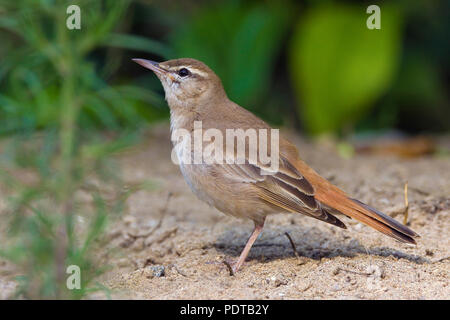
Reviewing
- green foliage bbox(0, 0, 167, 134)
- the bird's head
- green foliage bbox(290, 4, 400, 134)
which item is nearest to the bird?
the bird's head

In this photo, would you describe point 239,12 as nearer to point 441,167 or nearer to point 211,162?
point 441,167

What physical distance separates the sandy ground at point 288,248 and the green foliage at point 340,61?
178cm

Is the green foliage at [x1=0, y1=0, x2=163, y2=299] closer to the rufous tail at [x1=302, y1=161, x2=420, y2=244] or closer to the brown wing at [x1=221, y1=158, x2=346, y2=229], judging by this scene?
the brown wing at [x1=221, y1=158, x2=346, y2=229]

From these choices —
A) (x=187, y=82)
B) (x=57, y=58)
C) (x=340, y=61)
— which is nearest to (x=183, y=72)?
(x=187, y=82)

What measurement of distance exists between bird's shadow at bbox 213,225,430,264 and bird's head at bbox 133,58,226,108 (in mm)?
1122

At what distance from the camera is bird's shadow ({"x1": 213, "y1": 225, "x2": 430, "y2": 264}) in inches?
189

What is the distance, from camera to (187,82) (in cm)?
548

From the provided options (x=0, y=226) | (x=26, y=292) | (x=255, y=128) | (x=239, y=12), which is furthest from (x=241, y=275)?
(x=239, y=12)

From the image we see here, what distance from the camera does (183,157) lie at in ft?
15.9

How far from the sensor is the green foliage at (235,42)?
8477mm

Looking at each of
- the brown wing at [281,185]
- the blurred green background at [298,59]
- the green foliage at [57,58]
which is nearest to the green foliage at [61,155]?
the green foliage at [57,58]

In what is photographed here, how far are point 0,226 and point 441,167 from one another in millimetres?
4342

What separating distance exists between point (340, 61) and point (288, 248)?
4.29 meters

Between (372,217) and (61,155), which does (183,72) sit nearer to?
(61,155)
